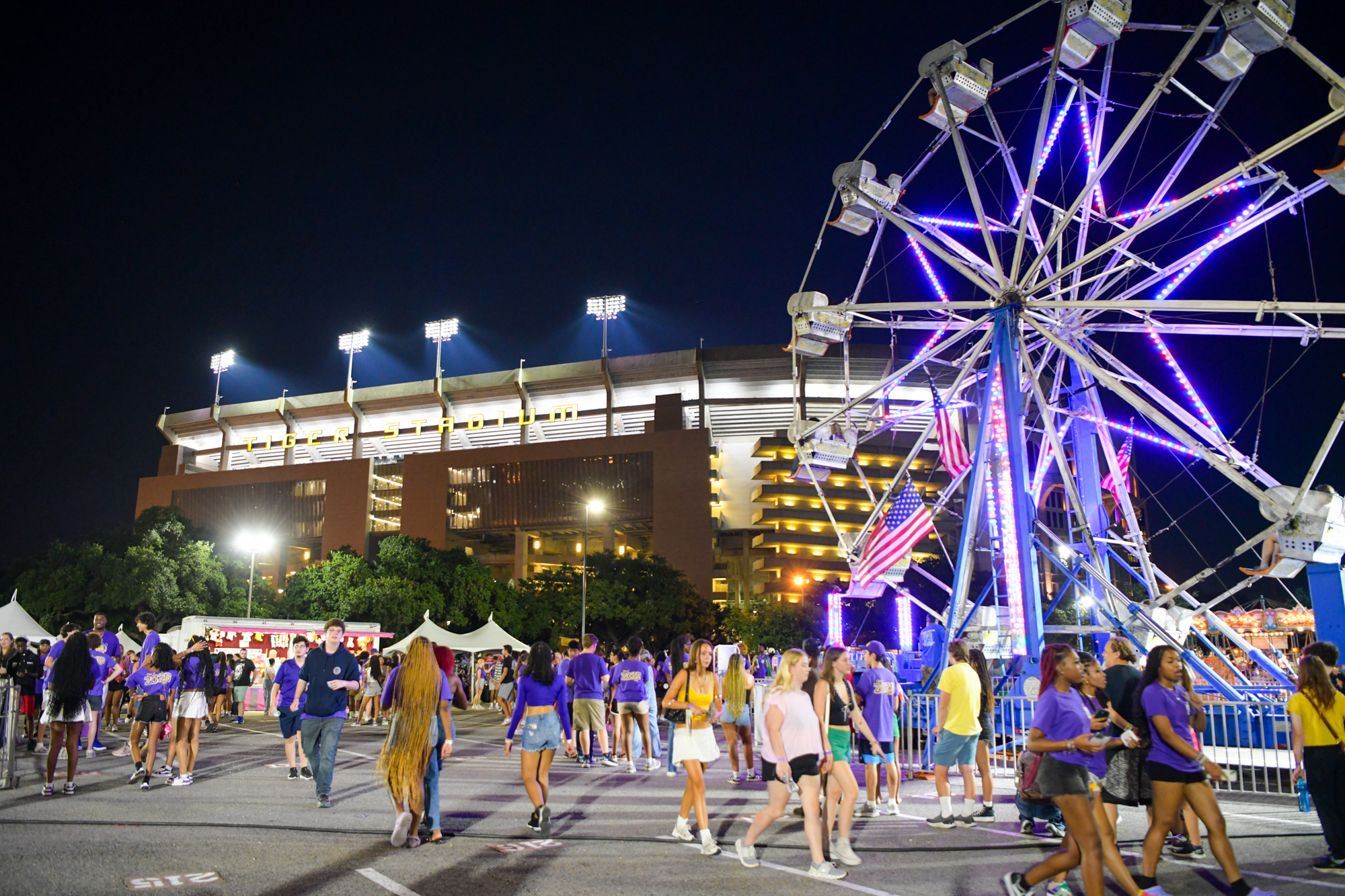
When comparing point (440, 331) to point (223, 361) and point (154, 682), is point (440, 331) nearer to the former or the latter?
point (223, 361)

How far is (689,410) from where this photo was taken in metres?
77.4

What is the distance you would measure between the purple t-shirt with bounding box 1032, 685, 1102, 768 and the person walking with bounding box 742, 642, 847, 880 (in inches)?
60.2

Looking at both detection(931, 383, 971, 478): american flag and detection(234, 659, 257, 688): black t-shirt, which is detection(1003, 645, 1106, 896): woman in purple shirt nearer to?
detection(931, 383, 971, 478): american flag

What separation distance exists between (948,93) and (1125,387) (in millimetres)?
7034

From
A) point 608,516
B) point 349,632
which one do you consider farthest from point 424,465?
point 349,632

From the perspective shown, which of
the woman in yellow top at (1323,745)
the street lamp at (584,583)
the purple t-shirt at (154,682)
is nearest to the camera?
the woman in yellow top at (1323,745)

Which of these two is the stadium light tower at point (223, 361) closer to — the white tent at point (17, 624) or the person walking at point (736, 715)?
the white tent at point (17, 624)

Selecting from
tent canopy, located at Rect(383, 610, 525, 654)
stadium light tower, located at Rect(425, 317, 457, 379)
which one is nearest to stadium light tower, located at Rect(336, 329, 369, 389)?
stadium light tower, located at Rect(425, 317, 457, 379)

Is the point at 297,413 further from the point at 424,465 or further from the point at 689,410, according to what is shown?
the point at 689,410

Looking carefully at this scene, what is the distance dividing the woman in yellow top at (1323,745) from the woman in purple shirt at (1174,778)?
149cm

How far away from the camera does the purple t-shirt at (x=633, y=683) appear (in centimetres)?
1371

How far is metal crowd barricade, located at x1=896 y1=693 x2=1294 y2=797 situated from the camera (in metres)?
11.0

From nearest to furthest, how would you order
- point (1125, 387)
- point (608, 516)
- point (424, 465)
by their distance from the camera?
1. point (1125, 387)
2. point (608, 516)
3. point (424, 465)

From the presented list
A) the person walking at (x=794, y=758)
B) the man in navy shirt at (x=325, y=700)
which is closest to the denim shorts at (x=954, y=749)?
the person walking at (x=794, y=758)
